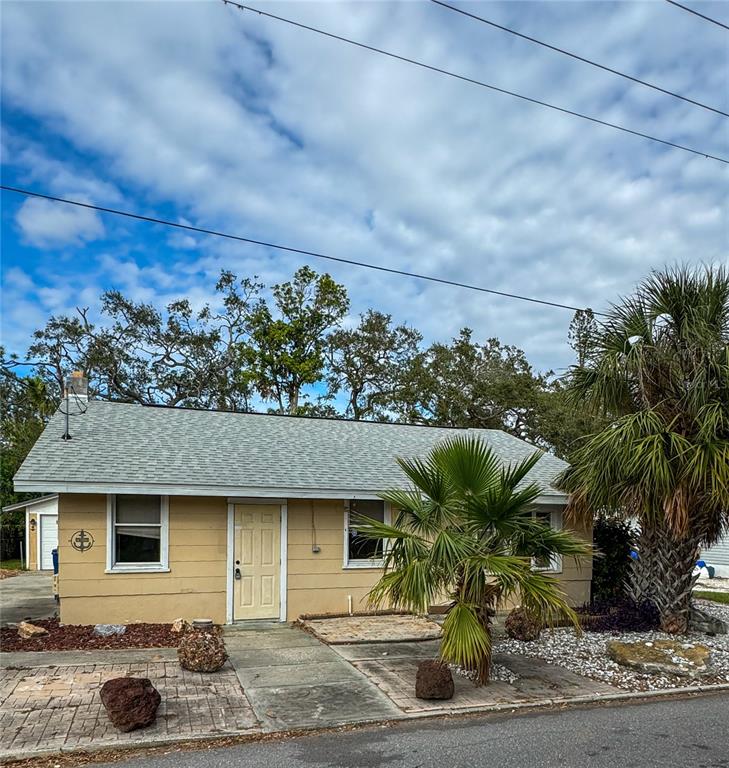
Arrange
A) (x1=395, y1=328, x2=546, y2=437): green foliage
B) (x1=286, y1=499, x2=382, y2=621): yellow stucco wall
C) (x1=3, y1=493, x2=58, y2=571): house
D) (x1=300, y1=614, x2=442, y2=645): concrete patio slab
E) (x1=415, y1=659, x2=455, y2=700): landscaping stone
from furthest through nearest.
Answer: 1. (x1=395, y1=328, x2=546, y2=437): green foliage
2. (x1=3, y1=493, x2=58, y2=571): house
3. (x1=286, y1=499, x2=382, y2=621): yellow stucco wall
4. (x1=300, y1=614, x2=442, y2=645): concrete patio slab
5. (x1=415, y1=659, x2=455, y2=700): landscaping stone

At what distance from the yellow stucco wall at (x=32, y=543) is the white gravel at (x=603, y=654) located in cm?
1780

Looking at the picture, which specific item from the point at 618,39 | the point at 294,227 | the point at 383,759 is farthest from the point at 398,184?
the point at 383,759

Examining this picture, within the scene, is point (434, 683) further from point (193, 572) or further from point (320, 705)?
point (193, 572)

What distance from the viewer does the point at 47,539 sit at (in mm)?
20688

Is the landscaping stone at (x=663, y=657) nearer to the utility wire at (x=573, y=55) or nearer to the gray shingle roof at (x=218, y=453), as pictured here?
the gray shingle roof at (x=218, y=453)

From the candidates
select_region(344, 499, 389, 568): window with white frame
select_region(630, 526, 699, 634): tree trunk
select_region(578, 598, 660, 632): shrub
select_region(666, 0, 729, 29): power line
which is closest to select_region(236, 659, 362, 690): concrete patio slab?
select_region(344, 499, 389, 568): window with white frame

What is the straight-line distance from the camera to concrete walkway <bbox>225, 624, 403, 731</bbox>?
5871 millimetres

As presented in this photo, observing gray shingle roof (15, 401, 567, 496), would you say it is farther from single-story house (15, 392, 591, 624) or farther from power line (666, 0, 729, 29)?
power line (666, 0, 729, 29)

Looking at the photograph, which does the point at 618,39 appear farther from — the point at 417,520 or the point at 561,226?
the point at 417,520

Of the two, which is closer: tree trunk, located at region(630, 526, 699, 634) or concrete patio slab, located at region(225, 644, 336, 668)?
concrete patio slab, located at region(225, 644, 336, 668)

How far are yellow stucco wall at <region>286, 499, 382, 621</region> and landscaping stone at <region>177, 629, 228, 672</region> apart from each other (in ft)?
10.4

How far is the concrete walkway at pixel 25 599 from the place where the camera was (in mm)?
10578

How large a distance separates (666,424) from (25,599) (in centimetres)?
1293

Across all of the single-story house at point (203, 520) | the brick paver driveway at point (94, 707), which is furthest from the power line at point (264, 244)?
the brick paver driveway at point (94, 707)
